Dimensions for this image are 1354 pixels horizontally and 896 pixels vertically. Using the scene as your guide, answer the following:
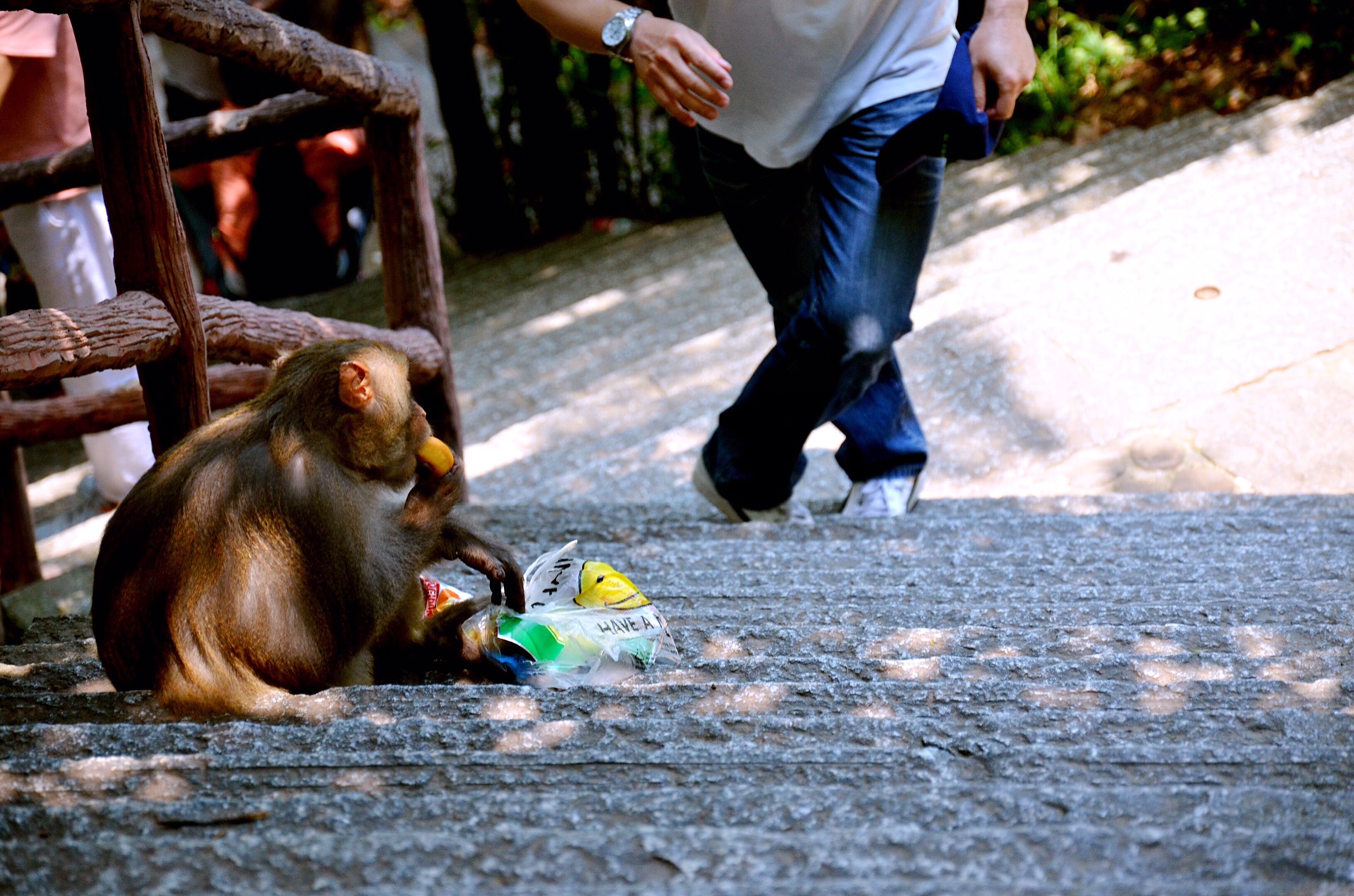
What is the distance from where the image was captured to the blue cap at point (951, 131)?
2590mm

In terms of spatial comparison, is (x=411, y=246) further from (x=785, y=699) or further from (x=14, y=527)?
(x=785, y=699)

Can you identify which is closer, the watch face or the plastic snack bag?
the plastic snack bag

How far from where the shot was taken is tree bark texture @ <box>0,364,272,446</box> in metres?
3.55

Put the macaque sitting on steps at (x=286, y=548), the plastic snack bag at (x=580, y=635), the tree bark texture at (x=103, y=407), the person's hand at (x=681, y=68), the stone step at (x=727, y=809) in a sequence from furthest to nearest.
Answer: the tree bark texture at (x=103, y=407) < the person's hand at (x=681, y=68) < the plastic snack bag at (x=580, y=635) < the macaque sitting on steps at (x=286, y=548) < the stone step at (x=727, y=809)

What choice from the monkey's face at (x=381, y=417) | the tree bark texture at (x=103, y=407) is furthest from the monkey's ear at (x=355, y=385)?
the tree bark texture at (x=103, y=407)

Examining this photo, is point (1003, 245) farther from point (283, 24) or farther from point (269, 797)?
point (269, 797)

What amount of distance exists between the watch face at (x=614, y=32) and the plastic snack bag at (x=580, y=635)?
1050mm

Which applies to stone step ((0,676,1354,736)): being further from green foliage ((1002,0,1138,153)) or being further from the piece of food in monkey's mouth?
green foliage ((1002,0,1138,153))

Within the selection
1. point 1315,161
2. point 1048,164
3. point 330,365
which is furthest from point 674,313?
point 330,365

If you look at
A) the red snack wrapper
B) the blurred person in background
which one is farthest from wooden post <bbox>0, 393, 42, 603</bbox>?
the red snack wrapper

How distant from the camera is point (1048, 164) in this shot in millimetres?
6664

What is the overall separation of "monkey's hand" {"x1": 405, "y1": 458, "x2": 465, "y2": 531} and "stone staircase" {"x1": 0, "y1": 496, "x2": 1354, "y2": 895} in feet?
1.15

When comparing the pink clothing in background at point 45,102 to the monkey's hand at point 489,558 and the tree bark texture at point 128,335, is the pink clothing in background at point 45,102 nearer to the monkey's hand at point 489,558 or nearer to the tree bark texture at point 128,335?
the tree bark texture at point 128,335

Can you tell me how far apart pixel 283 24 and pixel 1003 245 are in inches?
152
